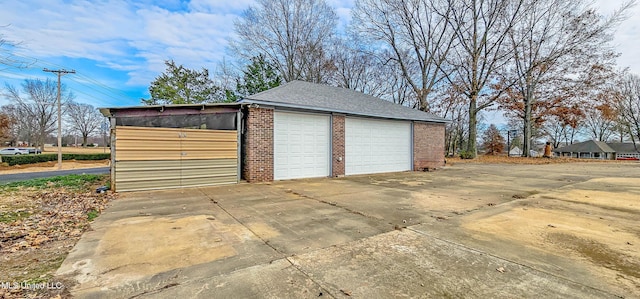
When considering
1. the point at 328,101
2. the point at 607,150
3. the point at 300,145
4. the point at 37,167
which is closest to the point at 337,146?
the point at 300,145

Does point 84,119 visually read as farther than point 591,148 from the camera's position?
Yes

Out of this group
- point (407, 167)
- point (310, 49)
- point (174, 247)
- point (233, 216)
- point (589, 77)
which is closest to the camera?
point (174, 247)

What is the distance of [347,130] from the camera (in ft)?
35.2

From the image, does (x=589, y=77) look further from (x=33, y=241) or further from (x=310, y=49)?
(x=33, y=241)

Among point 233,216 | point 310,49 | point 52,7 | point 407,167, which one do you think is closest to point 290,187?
point 233,216

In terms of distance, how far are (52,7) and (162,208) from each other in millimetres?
8142

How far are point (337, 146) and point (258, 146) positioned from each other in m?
3.18

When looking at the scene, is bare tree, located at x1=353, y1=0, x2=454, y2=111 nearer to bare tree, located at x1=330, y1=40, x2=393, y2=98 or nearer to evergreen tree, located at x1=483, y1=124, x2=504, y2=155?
bare tree, located at x1=330, y1=40, x2=393, y2=98

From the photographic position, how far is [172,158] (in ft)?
24.4

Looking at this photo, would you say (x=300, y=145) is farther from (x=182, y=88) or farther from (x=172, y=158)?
(x=182, y=88)

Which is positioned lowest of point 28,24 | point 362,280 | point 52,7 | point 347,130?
point 362,280

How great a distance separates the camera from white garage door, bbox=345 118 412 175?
35.8 feet

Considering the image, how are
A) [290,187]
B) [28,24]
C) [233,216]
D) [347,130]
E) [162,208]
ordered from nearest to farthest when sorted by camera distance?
[233,216] < [162,208] < [28,24] < [290,187] < [347,130]

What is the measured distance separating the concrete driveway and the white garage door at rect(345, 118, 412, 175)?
5.77m
